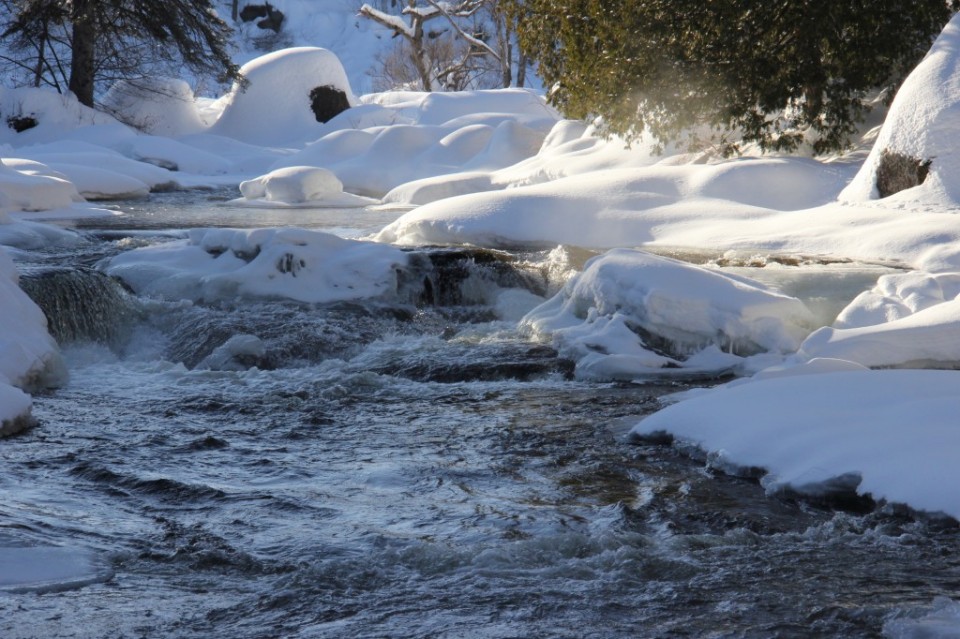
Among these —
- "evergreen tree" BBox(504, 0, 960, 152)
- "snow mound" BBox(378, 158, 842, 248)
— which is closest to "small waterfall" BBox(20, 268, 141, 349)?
"snow mound" BBox(378, 158, 842, 248)

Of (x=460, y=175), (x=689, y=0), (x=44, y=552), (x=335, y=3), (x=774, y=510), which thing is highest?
(x=335, y=3)

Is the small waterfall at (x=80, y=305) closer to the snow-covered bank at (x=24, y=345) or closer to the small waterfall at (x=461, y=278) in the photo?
the snow-covered bank at (x=24, y=345)

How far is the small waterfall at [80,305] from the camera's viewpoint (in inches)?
284

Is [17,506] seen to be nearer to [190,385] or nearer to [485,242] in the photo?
[190,385]

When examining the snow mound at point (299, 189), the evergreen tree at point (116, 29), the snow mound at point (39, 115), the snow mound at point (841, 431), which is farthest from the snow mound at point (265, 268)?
the evergreen tree at point (116, 29)

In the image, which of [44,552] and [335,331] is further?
[335,331]

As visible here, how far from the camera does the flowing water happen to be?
3111mm

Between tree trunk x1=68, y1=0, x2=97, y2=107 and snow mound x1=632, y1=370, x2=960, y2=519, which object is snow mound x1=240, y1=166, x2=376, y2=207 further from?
snow mound x1=632, y1=370, x2=960, y2=519

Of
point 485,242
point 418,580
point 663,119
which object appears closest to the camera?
point 418,580

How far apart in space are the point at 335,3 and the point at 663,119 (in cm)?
4350

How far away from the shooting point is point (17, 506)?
12.9 ft

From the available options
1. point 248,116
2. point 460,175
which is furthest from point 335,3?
point 460,175

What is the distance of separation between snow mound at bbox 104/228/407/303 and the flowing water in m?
1.41

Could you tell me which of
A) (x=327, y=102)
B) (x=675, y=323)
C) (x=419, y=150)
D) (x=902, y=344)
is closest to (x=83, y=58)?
(x=327, y=102)
